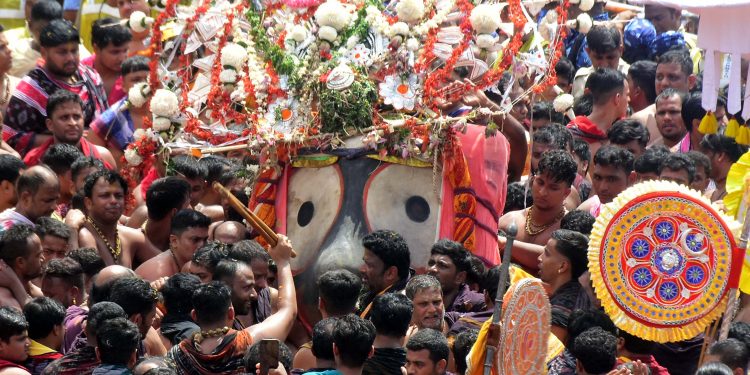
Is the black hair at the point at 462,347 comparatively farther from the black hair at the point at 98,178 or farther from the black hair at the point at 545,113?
the black hair at the point at 545,113

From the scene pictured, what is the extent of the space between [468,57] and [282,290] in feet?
6.11

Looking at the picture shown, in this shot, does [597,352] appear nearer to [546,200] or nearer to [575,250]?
[575,250]

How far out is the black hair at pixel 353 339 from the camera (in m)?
8.80

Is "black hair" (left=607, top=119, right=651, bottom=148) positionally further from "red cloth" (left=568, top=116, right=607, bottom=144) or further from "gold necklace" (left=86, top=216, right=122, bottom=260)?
"gold necklace" (left=86, top=216, right=122, bottom=260)

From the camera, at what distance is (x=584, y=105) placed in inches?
556

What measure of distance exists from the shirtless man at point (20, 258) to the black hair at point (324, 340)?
212cm

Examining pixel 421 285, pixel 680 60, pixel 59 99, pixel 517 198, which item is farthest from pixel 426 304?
pixel 680 60

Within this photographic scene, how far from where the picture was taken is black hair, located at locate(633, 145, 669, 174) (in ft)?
38.7

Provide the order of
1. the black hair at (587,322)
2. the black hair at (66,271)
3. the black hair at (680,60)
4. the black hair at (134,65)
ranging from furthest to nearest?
the black hair at (680,60) < the black hair at (134,65) < the black hair at (66,271) < the black hair at (587,322)

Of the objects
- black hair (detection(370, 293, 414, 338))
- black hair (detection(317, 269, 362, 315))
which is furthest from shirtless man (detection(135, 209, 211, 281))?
black hair (detection(370, 293, 414, 338))

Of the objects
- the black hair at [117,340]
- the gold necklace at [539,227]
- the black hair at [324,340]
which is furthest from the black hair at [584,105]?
the black hair at [117,340]

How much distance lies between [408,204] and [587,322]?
6.11ft

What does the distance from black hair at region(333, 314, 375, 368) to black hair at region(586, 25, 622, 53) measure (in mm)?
6109

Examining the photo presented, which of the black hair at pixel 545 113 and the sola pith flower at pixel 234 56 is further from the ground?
the sola pith flower at pixel 234 56
